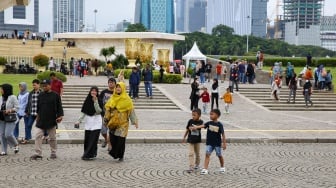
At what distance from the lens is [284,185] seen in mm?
8789

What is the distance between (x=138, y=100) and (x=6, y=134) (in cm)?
1201

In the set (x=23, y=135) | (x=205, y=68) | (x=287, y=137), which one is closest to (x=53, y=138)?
(x=23, y=135)

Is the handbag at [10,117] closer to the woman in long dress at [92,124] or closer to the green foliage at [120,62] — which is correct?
the woman in long dress at [92,124]

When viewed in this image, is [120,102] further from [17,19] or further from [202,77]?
[17,19]

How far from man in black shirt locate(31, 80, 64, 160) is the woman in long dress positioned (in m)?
0.46

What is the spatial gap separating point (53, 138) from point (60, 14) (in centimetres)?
18456

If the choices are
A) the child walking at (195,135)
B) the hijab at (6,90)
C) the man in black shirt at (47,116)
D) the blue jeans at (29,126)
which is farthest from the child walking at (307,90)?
the hijab at (6,90)

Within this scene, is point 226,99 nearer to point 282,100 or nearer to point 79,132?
point 282,100

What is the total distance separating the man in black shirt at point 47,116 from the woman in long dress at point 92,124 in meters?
0.46

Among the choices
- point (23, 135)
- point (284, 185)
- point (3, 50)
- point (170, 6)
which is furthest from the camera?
point (170, 6)

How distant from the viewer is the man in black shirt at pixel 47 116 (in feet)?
35.4

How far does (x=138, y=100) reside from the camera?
902 inches

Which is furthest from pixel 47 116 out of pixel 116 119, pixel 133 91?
pixel 133 91

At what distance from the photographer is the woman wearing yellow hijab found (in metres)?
10.6
